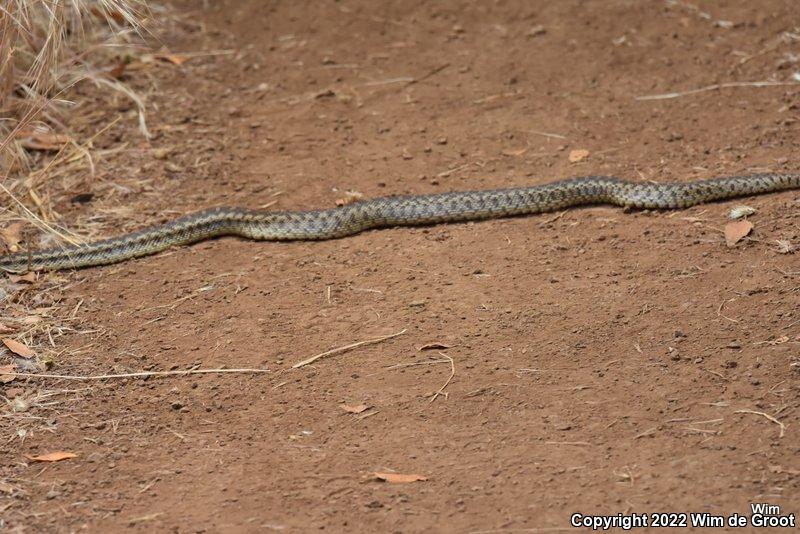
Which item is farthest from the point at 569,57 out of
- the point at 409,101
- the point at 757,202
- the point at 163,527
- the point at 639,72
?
the point at 163,527

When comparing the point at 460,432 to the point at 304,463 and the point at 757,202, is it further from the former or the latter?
the point at 757,202

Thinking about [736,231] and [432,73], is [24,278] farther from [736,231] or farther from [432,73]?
[736,231]

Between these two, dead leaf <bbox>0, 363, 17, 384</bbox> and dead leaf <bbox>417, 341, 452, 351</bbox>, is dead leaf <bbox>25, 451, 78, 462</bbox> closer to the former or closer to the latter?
dead leaf <bbox>0, 363, 17, 384</bbox>

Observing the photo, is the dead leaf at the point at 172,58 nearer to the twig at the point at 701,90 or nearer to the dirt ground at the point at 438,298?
the dirt ground at the point at 438,298

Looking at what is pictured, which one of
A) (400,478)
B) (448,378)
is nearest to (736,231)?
(448,378)

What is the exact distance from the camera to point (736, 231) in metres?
9.84

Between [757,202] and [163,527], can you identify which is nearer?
[163,527]

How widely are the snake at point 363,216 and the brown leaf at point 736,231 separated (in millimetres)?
698

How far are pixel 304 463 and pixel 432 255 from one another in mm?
3421

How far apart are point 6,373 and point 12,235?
2867mm

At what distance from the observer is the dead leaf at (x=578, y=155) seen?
11.9m

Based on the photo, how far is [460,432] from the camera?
7.60m

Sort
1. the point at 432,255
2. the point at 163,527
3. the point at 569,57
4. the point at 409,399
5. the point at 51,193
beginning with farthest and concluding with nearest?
the point at 569,57
the point at 51,193
the point at 432,255
the point at 409,399
the point at 163,527

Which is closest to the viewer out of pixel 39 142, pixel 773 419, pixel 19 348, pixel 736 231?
pixel 773 419
